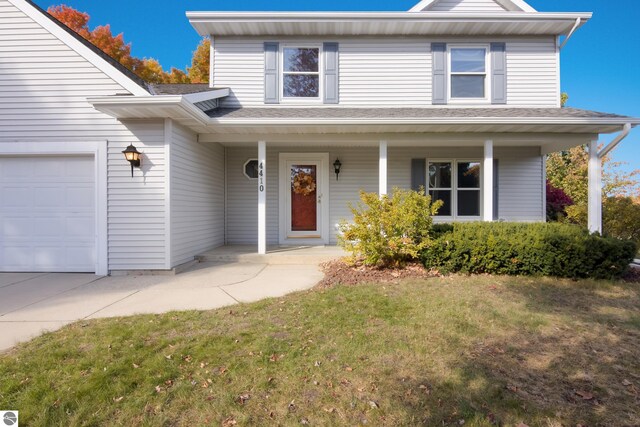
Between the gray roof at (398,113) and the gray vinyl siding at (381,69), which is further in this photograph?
the gray vinyl siding at (381,69)

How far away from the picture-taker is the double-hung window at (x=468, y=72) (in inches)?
318

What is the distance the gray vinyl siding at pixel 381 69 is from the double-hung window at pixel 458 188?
1.82 meters

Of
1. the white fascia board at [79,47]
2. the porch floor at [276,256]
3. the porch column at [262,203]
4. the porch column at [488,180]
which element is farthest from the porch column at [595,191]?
the white fascia board at [79,47]

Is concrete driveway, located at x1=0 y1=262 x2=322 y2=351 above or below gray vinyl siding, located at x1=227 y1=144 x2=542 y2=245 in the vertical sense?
below

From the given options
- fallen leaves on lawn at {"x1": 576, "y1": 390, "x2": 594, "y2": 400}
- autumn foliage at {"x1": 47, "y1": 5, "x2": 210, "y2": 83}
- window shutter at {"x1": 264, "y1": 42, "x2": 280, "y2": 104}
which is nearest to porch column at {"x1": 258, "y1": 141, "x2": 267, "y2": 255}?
window shutter at {"x1": 264, "y1": 42, "x2": 280, "y2": 104}

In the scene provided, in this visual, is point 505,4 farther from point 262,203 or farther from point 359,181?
point 262,203

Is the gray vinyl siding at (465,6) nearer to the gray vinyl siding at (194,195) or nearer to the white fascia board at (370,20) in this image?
the white fascia board at (370,20)

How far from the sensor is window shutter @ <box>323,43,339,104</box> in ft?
26.5

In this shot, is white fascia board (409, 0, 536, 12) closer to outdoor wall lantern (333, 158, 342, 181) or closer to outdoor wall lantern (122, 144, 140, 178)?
outdoor wall lantern (333, 158, 342, 181)

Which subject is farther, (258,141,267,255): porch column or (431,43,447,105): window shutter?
(431,43,447,105): window shutter

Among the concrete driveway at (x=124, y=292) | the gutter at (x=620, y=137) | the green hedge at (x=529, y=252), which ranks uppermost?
Result: the gutter at (x=620, y=137)

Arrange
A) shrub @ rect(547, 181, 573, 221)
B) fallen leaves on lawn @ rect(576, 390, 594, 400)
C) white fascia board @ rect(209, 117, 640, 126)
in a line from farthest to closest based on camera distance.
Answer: shrub @ rect(547, 181, 573, 221)
white fascia board @ rect(209, 117, 640, 126)
fallen leaves on lawn @ rect(576, 390, 594, 400)

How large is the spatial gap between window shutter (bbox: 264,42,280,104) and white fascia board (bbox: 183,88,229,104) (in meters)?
1.02

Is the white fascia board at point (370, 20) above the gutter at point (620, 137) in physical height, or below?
above
